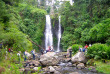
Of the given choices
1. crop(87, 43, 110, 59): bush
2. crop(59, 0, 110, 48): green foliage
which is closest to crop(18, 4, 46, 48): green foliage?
crop(59, 0, 110, 48): green foliage

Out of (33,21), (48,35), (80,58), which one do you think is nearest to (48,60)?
(80,58)

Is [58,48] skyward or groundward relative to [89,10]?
groundward

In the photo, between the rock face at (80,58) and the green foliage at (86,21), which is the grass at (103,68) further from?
the green foliage at (86,21)

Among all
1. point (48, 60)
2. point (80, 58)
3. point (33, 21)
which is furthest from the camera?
point (33, 21)

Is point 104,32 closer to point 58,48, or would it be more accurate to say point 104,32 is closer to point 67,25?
point 67,25

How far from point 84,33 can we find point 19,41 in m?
12.7

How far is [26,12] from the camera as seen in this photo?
31.7 metres

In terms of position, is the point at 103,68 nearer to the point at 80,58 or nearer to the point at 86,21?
the point at 80,58

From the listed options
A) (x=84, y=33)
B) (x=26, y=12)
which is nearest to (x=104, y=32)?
(x=84, y=33)

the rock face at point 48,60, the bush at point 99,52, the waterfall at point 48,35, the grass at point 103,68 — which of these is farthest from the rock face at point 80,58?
the waterfall at point 48,35

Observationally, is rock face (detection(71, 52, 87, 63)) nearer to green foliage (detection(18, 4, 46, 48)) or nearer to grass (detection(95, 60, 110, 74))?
grass (detection(95, 60, 110, 74))

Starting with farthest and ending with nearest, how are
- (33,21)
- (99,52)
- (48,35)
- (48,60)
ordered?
(33,21) → (48,35) → (48,60) → (99,52)

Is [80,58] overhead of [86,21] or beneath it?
beneath

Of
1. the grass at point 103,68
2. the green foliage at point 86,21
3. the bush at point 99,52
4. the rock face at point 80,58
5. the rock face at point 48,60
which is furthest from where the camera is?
the green foliage at point 86,21
